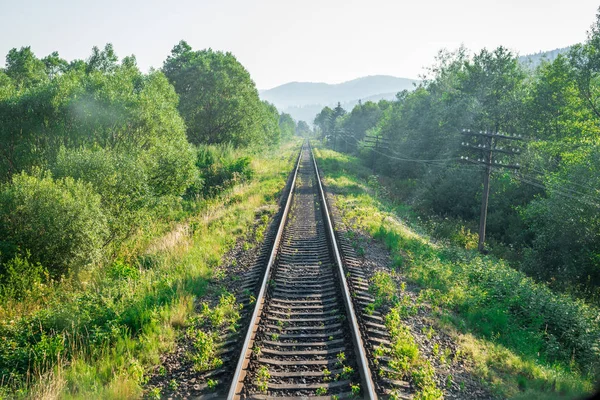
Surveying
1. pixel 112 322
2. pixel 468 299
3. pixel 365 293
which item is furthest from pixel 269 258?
pixel 468 299

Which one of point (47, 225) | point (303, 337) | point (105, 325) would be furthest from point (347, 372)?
point (47, 225)

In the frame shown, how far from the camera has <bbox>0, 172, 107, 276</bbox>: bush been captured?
Result: 9867 millimetres

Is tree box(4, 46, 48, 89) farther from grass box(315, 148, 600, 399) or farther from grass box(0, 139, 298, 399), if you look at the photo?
grass box(315, 148, 600, 399)

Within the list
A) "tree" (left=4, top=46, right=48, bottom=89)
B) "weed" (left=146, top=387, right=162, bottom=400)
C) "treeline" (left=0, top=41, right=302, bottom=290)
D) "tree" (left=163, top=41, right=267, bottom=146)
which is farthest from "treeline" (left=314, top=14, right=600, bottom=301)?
"tree" (left=4, top=46, right=48, bottom=89)

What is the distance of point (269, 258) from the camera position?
33.6ft

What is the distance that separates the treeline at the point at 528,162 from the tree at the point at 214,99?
16.9 m

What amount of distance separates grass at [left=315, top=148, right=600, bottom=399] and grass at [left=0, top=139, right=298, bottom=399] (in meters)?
4.21

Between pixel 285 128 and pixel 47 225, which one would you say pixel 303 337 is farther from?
pixel 285 128

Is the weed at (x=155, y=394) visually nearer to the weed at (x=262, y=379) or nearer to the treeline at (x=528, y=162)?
the weed at (x=262, y=379)

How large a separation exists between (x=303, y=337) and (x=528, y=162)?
63.7ft

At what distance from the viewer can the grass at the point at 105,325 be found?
5555 millimetres

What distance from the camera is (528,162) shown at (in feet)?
67.7

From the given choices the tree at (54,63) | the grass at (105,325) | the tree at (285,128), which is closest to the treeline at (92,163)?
the grass at (105,325)

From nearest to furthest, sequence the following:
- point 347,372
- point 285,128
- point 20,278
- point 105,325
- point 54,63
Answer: point 347,372, point 105,325, point 20,278, point 54,63, point 285,128
